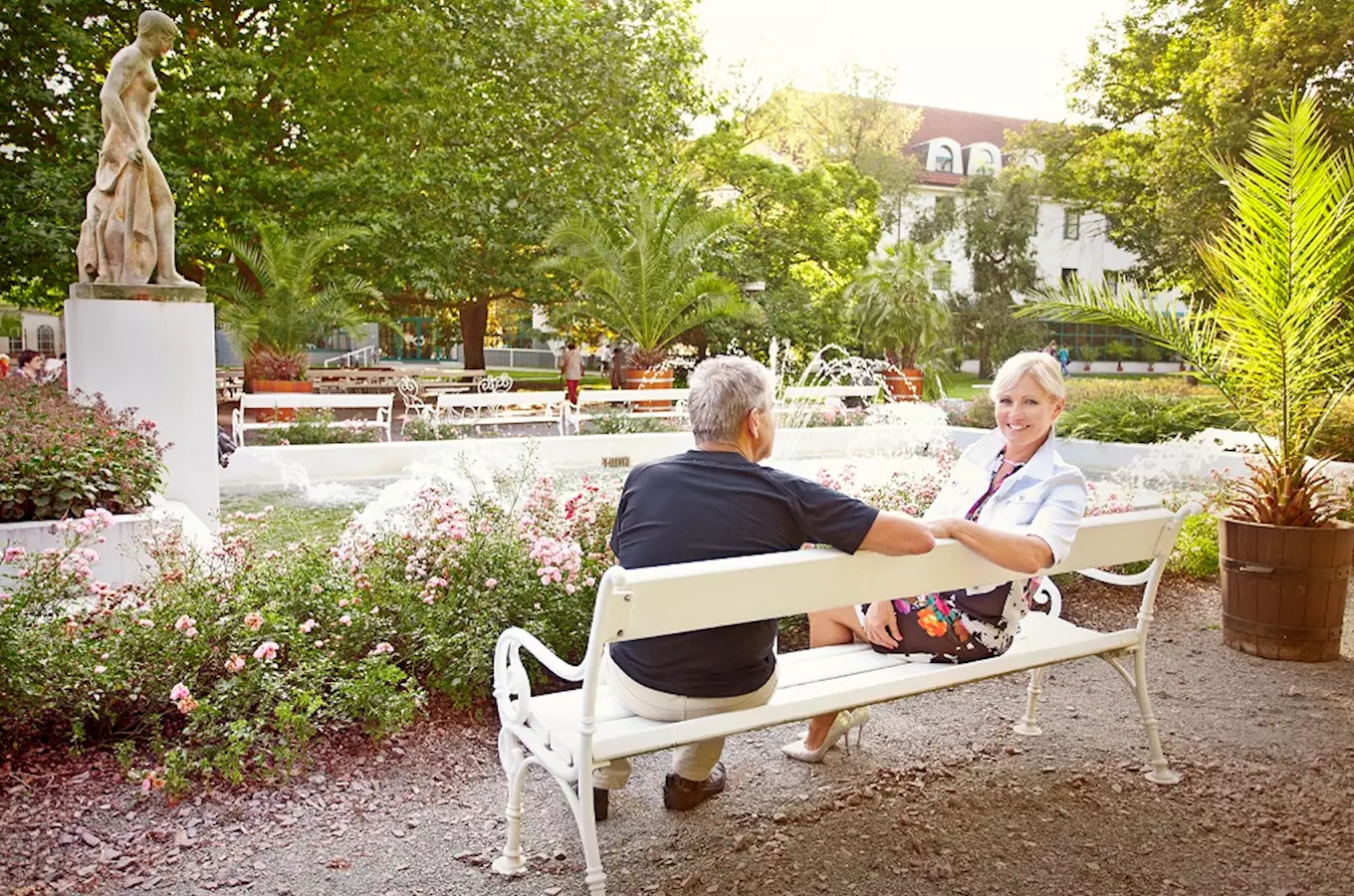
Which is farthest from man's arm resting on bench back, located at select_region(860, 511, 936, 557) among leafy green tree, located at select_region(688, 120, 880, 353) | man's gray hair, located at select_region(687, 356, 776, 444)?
leafy green tree, located at select_region(688, 120, 880, 353)

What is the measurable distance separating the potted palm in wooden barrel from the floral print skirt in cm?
242

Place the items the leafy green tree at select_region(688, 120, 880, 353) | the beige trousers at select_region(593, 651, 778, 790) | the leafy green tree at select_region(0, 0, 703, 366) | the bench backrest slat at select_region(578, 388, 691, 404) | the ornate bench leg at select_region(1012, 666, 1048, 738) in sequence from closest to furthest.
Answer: the beige trousers at select_region(593, 651, 778, 790) < the ornate bench leg at select_region(1012, 666, 1048, 738) < the bench backrest slat at select_region(578, 388, 691, 404) < the leafy green tree at select_region(0, 0, 703, 366) < the leafy green tree at select_region(688, 120, 880, 353)

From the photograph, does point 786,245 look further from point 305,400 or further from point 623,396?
point 305,400

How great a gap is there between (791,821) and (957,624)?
788 mm

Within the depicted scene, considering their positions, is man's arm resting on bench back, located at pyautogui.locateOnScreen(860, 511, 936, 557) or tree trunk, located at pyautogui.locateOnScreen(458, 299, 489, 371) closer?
man's arm resting on bench back, located at pyautogui.locateOnScreen(860, 511, 936, 557)

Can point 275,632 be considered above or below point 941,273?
below

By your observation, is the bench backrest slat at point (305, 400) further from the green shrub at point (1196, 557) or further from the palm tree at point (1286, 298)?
the palm tree at point (1286, 298)

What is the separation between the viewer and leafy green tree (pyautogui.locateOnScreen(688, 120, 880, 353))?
968 inches

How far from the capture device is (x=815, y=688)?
3.13 m

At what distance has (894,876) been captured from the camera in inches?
116

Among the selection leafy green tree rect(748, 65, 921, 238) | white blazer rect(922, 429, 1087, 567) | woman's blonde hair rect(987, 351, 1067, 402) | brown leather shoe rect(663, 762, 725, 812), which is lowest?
brown leather shoe rect(663, 762, 725, 812)

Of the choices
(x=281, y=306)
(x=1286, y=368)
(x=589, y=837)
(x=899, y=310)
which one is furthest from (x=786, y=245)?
(x=589, y=837)

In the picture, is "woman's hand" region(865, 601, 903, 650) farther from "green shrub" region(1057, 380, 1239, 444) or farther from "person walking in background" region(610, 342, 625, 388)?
"person walking in background" region(610, 342, 625, 388)

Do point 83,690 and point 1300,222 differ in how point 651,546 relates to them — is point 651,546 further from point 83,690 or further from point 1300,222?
point 1300,222
